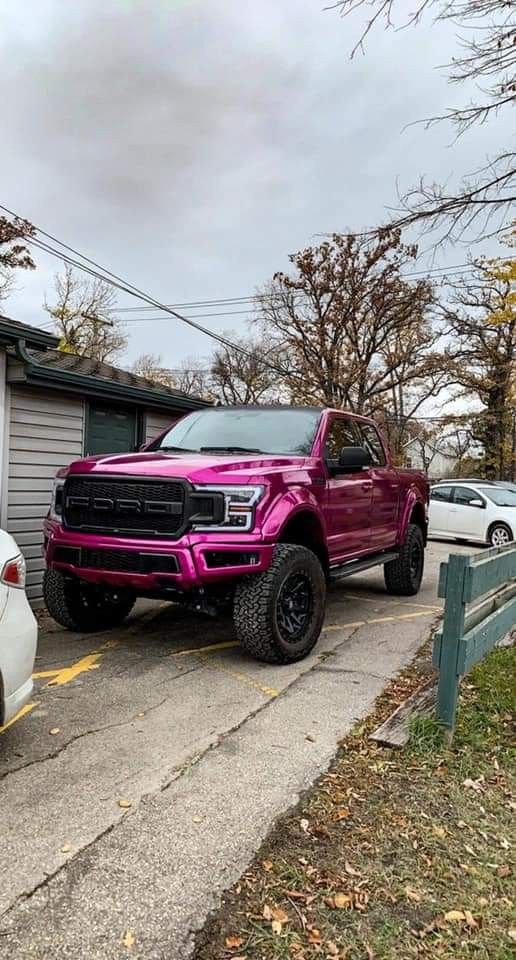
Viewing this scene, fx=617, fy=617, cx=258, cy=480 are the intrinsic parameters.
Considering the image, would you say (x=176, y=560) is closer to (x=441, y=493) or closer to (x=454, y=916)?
(x=454, y=916)

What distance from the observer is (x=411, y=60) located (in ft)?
19.5

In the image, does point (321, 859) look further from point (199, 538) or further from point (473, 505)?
point (473, 505)

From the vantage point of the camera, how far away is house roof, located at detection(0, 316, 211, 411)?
19.6 ft

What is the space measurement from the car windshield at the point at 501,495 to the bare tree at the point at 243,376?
16.6m

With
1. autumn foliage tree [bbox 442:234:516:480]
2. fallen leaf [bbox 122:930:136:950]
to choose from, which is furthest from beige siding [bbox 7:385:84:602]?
autumn foliage tree [bbox 442:234:516:480]

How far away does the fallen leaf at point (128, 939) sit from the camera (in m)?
1.84

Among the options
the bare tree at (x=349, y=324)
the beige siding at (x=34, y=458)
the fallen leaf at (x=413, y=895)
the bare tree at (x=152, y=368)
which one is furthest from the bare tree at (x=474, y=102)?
the bare tree at (x=152, y=368)

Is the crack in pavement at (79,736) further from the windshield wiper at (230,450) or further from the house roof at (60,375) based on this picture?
the house roof at (60,375)

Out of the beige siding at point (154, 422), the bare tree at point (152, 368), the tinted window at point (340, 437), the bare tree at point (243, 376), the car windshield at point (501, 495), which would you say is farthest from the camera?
the bare tree at point (152, 368)

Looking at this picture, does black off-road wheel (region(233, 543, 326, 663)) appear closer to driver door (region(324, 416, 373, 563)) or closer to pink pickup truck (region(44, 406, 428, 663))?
pink pickup truck (region(44, 406, 428, 663))

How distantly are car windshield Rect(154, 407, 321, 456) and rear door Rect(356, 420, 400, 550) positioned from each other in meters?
1.11

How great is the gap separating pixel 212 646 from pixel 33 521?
2.80 meters

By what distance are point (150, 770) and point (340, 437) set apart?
145 inches

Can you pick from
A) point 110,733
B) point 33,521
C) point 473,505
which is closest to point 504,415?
point 473,505
